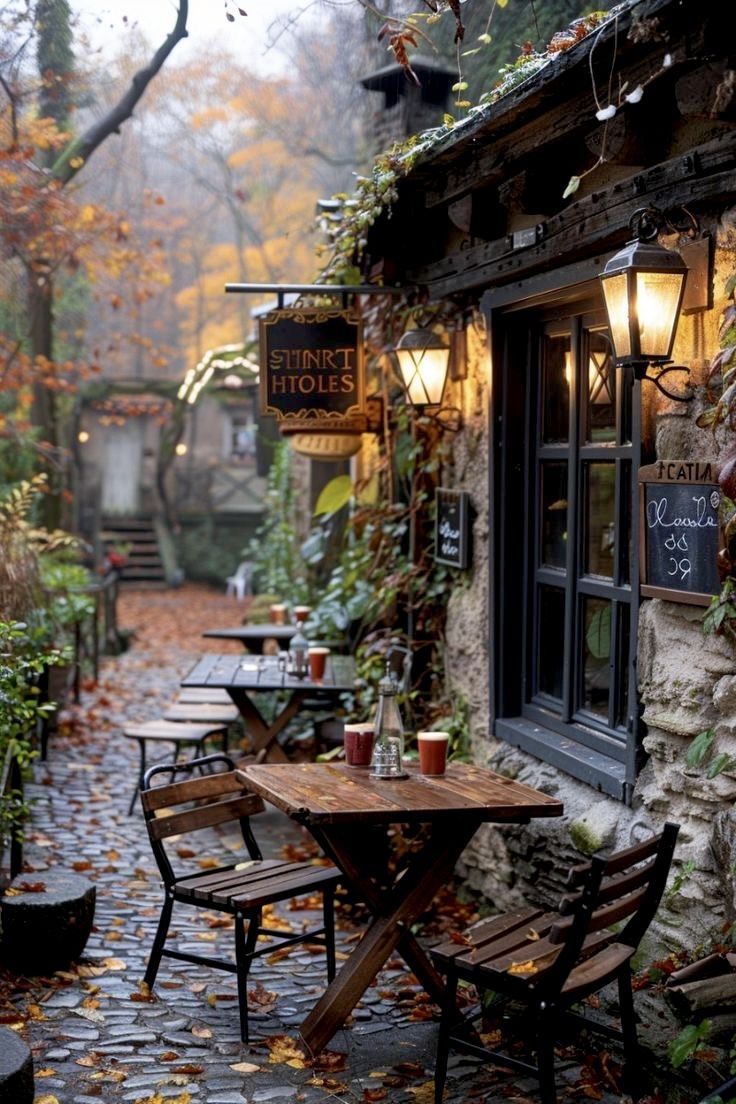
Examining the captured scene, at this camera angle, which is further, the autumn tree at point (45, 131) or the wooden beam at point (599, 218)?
the autumn tree at point (45, 131)

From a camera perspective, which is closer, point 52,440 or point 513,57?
point 513,57

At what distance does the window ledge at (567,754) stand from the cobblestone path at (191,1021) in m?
1.02

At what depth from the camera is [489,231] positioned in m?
5.96

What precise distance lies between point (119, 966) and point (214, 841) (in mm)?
2305

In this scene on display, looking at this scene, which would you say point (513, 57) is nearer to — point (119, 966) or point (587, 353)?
point (587, 353)

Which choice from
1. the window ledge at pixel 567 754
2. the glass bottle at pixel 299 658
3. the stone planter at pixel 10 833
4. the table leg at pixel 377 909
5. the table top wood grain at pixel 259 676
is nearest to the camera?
the table leg at pixel 377 909

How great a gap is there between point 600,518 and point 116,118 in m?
9.42

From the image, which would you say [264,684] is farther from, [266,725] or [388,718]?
[388,718]

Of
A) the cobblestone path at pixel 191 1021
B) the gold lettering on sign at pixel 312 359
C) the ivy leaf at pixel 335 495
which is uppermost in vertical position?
the gold lettering on sign at pixel 312 359

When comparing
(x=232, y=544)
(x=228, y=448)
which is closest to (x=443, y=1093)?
(x=232, y=544)

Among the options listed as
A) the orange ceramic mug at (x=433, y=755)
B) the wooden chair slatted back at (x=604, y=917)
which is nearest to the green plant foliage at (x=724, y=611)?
the wooden chair slatted back at (x=604, y=917)

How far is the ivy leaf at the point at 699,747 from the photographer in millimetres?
4154

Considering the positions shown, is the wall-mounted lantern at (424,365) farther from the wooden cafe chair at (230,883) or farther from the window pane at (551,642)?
the wooden cafe chair at (230,883)

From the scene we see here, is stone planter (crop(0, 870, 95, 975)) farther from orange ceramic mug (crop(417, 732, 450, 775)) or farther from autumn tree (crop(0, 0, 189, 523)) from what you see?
autumn tree (crop(0, 0, 189, 523))
